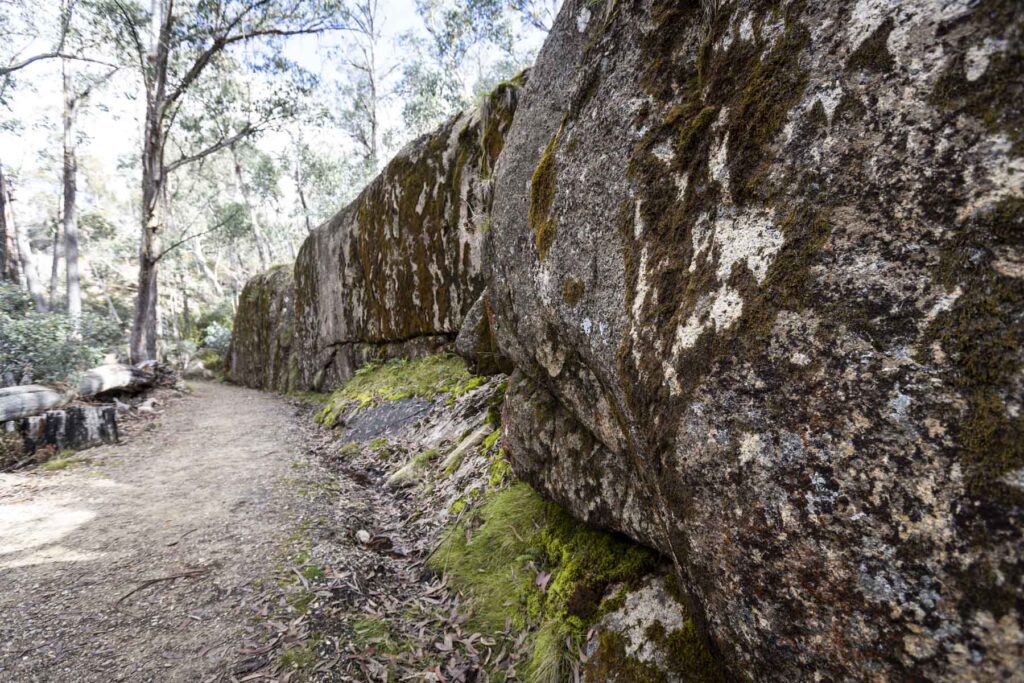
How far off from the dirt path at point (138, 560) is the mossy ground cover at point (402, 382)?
5.87ft

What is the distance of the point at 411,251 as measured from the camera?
8547mm

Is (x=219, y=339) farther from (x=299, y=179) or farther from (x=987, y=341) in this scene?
(x=987, y=341)

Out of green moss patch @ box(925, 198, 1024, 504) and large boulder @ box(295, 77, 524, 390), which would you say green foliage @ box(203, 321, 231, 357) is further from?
green moss patch @ box(925, 198, 1024, 504)

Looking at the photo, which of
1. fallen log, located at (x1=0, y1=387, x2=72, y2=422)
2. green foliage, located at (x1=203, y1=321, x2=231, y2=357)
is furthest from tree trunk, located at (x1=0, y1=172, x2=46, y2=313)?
fallen log, located at (x1=0, y1=387, x2=72, y2=422)

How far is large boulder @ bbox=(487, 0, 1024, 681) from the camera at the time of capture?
1141mm

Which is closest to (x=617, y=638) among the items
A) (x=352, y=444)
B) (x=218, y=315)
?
(x=352, y=444)

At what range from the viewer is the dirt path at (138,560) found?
2.68m

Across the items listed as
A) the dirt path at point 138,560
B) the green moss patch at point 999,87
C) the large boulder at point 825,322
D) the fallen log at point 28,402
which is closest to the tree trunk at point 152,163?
the fallen log at point 28,402

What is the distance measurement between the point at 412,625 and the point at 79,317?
13688mm

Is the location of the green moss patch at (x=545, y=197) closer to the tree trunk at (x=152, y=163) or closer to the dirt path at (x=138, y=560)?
the dirt path at (x=138, y=560)

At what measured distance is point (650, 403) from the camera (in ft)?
6.18

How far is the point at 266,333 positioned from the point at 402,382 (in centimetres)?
1103

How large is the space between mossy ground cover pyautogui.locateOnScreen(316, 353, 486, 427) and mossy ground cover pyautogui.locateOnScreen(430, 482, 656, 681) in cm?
249

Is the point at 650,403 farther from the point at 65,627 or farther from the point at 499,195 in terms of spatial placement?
the point at 65,627
